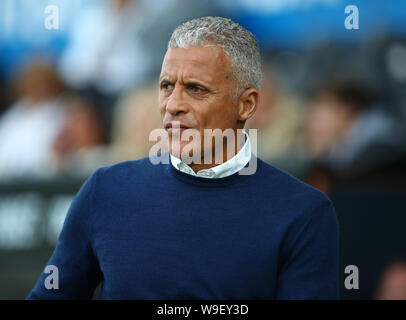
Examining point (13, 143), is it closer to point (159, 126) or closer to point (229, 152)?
point (159, 126)

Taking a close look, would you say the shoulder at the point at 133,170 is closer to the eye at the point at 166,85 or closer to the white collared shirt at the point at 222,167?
the white collared shirt at the point at 222,167

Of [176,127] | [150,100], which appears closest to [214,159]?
[176,127]

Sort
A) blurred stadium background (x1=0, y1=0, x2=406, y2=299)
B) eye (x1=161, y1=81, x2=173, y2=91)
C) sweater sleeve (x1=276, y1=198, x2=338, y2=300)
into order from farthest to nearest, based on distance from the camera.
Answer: blurred stadium background (x1=0, y1=0, x2=406, y2=299) < eye (x1=161, y1=81, x2=173, y2=91) < sweater sleeve (x1=276, y1=198, x2=338, y2=300)

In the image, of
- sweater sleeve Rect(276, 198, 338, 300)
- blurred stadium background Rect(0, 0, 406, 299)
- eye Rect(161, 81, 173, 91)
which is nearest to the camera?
sweater sleeve Rect(276, 198, 338, 300)

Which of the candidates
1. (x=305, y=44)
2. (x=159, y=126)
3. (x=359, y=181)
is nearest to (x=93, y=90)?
(x=159, y=126)

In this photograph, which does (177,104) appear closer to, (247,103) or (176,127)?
(176,127)

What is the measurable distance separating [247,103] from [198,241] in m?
0.47

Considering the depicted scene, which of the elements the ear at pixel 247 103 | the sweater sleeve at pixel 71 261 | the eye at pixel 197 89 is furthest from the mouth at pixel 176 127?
the sweater sleeve at pixel 71 261

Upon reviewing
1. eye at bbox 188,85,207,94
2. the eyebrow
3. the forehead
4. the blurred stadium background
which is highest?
the forehead

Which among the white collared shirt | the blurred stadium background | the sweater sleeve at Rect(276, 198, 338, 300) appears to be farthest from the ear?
the blurred stadium background

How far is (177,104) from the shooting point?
192 centimetres

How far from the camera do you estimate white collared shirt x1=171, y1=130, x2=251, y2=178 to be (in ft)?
6.52

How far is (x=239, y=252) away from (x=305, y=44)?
4.10 m

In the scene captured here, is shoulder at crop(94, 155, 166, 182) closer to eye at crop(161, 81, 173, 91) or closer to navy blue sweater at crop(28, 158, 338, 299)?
navy blue sweater at crop(28, 158, 338, 299)
